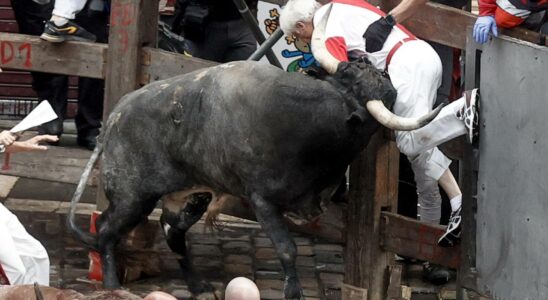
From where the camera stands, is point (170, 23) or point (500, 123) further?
point (170, 23)

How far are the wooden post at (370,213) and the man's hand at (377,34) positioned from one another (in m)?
0.84

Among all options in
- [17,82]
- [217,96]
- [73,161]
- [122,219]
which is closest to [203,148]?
[217,96]

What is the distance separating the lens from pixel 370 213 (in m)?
9.05

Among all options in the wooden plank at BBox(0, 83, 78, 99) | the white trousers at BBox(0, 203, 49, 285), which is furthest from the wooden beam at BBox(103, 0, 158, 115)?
the wooden plank at BBox(0, 83, 78, 99)

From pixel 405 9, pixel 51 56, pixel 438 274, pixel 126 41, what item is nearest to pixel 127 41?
pixel 126 41

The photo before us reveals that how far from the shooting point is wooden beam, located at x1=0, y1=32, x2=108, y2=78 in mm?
10312

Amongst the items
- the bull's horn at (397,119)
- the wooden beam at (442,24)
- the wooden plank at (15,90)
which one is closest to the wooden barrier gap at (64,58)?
the wooden beam at (442,24)

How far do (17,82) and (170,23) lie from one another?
2680 mm

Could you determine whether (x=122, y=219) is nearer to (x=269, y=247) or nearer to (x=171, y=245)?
(x=171, y=245)

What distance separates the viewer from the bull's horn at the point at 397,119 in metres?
7.54

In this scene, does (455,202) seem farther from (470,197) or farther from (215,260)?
(215,260)

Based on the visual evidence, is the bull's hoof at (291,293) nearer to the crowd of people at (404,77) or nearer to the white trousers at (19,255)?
the crowd of people at (404,77)

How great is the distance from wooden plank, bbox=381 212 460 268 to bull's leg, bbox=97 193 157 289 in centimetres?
148

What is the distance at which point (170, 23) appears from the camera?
11.8m
